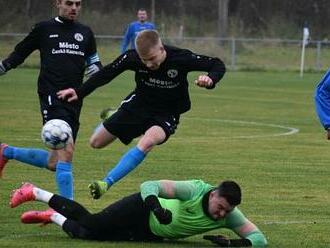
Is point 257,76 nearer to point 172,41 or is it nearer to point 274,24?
point 172,41

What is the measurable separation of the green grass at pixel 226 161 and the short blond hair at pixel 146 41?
1.79m

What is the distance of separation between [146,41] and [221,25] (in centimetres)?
4065

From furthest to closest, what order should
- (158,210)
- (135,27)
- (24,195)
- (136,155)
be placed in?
(135,27) → (136,155) → (24,195) → (158,210)

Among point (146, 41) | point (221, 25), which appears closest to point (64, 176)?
point (146, 41)

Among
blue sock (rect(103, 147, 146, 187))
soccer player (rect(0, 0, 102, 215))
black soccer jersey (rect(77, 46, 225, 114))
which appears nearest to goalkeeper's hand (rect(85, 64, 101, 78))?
soccer player (rect(0, 0, 102, 215))

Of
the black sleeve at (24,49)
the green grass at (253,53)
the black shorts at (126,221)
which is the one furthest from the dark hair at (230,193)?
the green grass at (253,53)

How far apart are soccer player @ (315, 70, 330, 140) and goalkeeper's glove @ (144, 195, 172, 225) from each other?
248 cm

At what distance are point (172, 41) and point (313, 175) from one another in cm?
3074

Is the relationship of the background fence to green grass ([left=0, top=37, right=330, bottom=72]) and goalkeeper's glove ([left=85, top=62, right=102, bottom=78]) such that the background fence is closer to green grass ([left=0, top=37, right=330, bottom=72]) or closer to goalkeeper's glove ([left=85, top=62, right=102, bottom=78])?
green grass ([left=0, top=37, right=330, bottom=72])

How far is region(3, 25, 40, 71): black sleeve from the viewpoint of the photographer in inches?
443

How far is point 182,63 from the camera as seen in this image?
10344mm

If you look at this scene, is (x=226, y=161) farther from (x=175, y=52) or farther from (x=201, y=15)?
(x=201, y=15)

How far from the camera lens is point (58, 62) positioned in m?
11.0

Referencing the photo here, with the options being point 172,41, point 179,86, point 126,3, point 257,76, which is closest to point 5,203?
point 179,86
